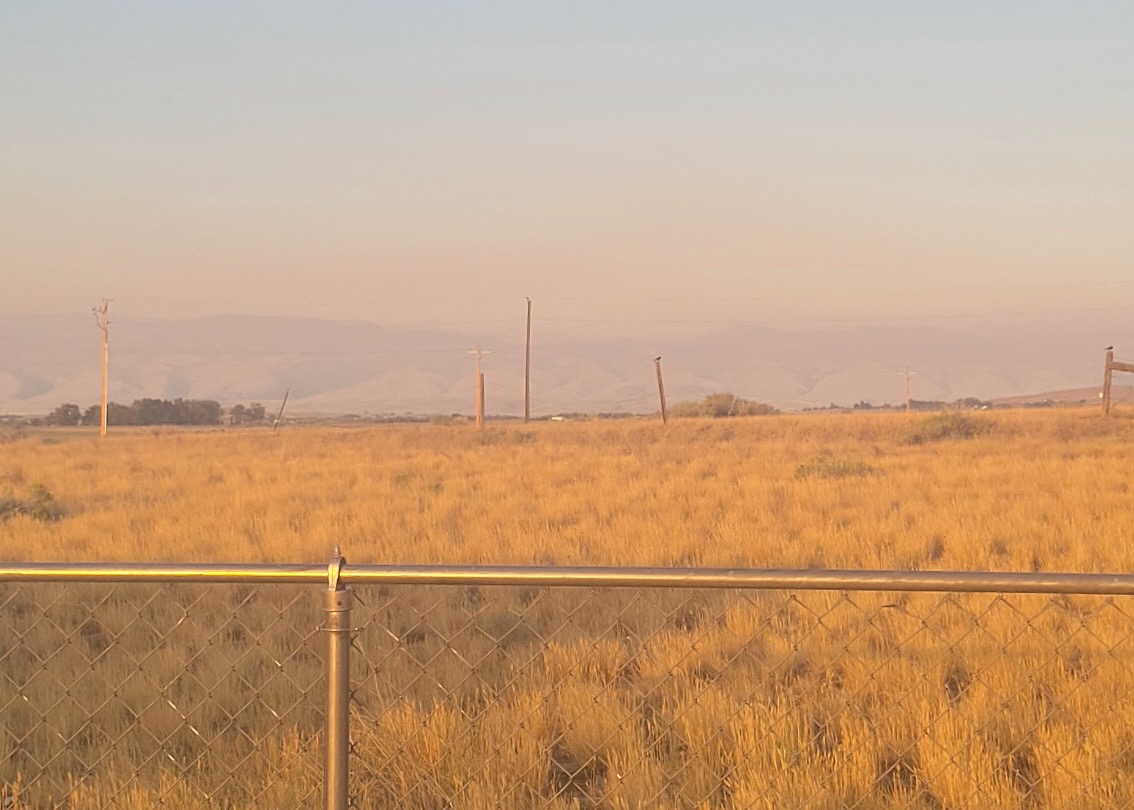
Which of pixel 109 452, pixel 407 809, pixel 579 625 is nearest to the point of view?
pixel 407 809

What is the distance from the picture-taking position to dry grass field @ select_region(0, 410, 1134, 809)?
5219mm

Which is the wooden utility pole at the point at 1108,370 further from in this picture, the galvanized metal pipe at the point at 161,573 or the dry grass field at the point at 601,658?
the galvanized metal pipe at the point at 161,573

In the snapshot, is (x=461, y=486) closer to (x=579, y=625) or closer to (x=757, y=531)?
(x=757, y=531)

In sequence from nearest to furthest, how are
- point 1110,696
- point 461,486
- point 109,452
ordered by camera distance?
point 1110,696 < point 461,486 < point 109,452

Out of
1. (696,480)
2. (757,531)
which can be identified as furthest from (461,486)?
(757,531)

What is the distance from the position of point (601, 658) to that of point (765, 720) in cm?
187

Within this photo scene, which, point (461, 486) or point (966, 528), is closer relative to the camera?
point (966, 528)

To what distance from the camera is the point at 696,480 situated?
69.8ft

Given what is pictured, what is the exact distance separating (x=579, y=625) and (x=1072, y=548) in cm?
610

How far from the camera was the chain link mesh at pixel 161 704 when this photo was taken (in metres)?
5.11

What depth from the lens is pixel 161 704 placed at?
6.74m

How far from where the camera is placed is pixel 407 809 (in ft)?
16.5

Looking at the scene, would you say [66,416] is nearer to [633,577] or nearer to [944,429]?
[944,429]

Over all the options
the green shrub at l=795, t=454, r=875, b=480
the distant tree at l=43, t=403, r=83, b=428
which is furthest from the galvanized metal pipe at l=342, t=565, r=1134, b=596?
the distant tree at l=43, t=403, r=83, b=428
